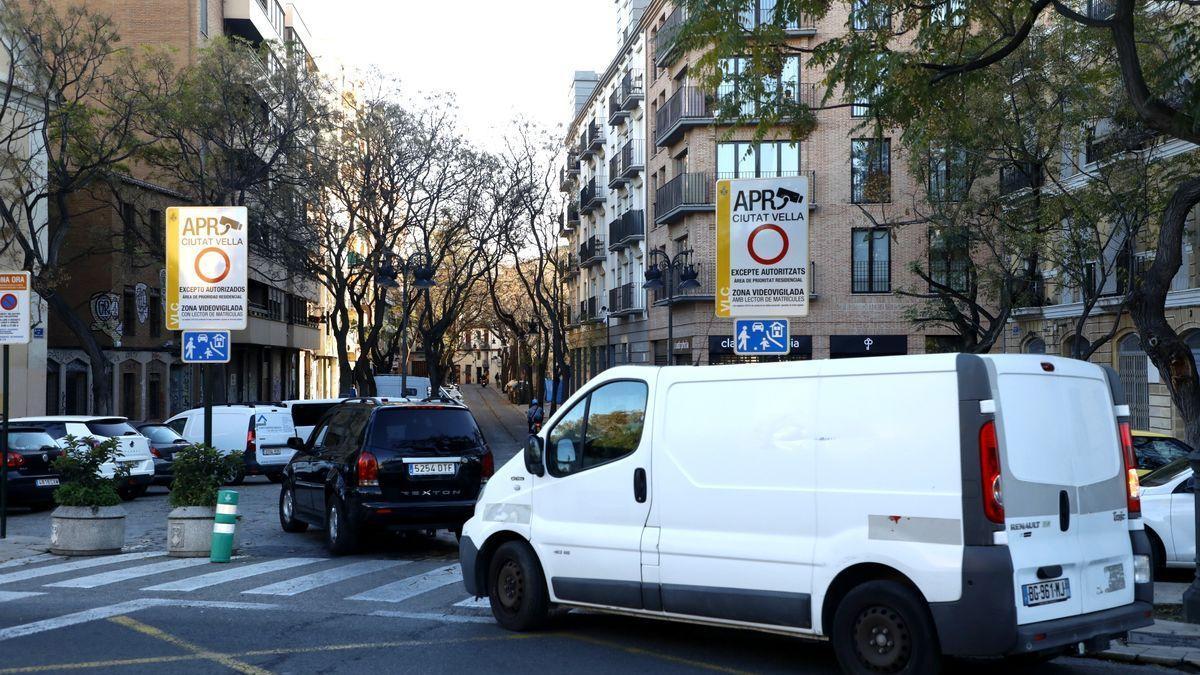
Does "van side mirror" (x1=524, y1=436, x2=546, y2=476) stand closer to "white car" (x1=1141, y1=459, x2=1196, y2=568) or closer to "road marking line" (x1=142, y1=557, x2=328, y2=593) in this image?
"road marking line" (x1=142, y1=557, x2=328, y2=593)

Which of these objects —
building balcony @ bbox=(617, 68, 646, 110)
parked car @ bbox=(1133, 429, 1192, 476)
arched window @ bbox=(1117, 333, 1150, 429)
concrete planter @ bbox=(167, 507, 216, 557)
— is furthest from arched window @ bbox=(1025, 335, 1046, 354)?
concrete planter @ bbox=(167, 507, 216, 557)

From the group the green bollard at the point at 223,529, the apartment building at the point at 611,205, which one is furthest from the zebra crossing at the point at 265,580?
the apartment building at the point at 611,205

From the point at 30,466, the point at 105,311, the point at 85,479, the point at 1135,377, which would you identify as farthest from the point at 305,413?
the point at 1135,377

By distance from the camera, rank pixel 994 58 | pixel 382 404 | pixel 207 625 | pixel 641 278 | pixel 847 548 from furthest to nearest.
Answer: pixel 641 278, pixel 382 404, pixel 994 58, pixel 207 625, pixel 847 548

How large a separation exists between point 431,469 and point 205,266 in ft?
13.1

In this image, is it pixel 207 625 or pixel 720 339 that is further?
pixel 720 339

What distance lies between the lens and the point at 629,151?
5106cm

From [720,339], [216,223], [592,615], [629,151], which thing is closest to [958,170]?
[720,339]

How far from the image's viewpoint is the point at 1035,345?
34969 millimetres

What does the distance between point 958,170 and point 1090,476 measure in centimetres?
2119

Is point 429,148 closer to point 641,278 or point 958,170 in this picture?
point 641,278

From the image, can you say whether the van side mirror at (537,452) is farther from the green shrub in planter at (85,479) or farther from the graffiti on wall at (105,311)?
the graffiti on wall at (105,311)

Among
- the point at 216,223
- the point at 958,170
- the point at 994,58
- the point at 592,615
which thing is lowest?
the point at 592,615

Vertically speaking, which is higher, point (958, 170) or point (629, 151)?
point (629, 151)
